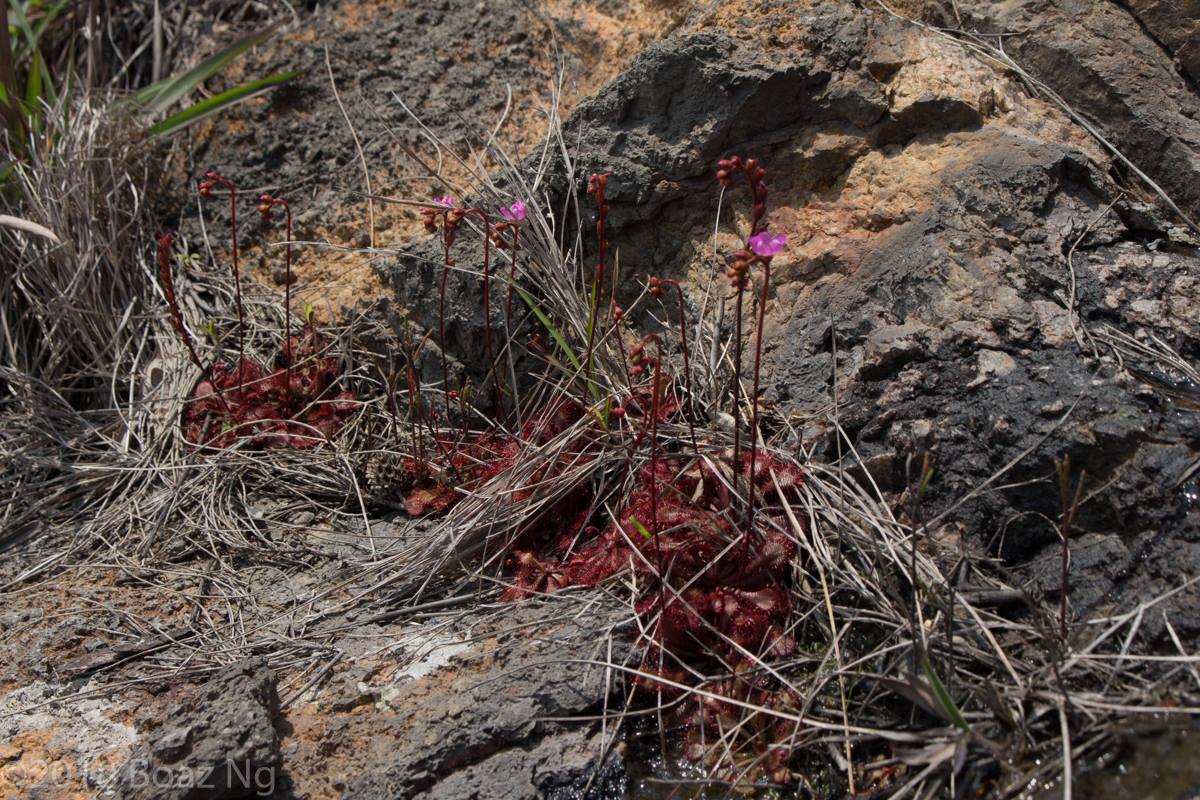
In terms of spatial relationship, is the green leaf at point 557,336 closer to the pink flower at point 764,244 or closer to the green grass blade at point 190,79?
the pink flower at point 764,244

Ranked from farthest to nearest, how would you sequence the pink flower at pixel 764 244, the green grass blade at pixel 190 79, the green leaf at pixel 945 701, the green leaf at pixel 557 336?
the green grass blade at pixel 190 79
the green leaf at pixel 557 336
the pink flower at pixel 764 244
the green leaf at pixel 945 701

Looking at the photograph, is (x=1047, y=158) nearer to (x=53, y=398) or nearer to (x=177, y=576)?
(x=177, y=576)

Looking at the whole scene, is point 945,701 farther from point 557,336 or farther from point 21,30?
point 21,30

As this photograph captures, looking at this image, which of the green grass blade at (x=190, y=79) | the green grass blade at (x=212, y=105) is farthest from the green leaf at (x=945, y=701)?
the green grass blade at (x=190, y=79)

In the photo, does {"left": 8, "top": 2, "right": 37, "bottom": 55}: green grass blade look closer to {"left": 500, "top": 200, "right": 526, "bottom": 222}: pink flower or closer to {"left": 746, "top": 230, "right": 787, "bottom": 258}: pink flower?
{"left": 500, "top": 200, "right": 526, "bottom": 222}: pink flower

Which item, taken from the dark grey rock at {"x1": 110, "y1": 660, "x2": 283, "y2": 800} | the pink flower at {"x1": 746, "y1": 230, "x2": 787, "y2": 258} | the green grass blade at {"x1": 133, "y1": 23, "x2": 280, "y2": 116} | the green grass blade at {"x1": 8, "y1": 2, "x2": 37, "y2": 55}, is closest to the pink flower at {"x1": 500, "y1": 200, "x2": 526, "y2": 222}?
the pink flower at {"x1": 746, "y1": 230, "x2": 787, "y2": 258}

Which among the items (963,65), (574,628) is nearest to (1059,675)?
(574,628)
